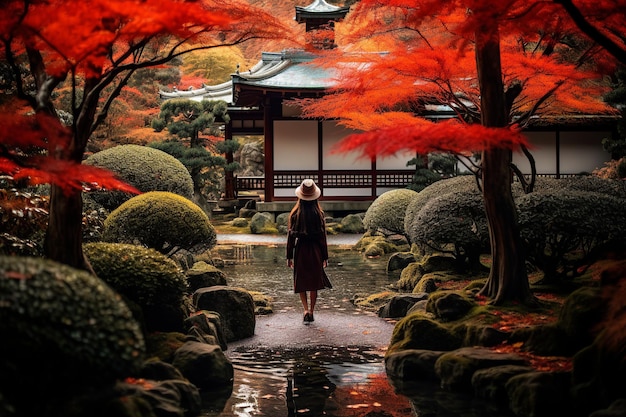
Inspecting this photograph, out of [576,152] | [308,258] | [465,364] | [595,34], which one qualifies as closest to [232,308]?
[308,258]

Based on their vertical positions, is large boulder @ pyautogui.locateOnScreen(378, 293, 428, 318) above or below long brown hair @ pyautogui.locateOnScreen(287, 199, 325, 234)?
below

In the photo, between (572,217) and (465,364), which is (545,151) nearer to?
(572,217)

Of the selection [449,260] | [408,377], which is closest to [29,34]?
[408,377]

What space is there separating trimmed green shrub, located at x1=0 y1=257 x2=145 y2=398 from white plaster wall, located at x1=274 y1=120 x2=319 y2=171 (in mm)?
21973

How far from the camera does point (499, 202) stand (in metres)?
9.05

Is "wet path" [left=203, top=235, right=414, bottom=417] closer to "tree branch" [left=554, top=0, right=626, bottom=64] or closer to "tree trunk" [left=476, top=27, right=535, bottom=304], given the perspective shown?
"tree trunk" [left=476, top=27, right=535, bottom=304]

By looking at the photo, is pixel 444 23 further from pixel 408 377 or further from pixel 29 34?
pixel 29 34

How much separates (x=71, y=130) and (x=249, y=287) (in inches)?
293

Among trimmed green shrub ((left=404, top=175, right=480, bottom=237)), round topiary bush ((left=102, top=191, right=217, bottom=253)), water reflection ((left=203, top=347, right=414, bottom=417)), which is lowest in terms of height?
water reflection ((left=203, top=347, right=414, bottom=417))

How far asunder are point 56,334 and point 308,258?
5977 millimetres

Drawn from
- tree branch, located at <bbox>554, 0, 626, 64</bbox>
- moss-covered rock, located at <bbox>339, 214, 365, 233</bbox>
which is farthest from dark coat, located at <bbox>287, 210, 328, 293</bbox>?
moss-covered rock, located at <bbox>339, 214, 365, 233</bbox>

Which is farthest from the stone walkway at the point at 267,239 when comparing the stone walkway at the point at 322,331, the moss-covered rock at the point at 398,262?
the stone walkway at the point at 322,331

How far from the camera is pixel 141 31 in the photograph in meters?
6.12

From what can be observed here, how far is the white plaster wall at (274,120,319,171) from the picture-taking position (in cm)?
2672
